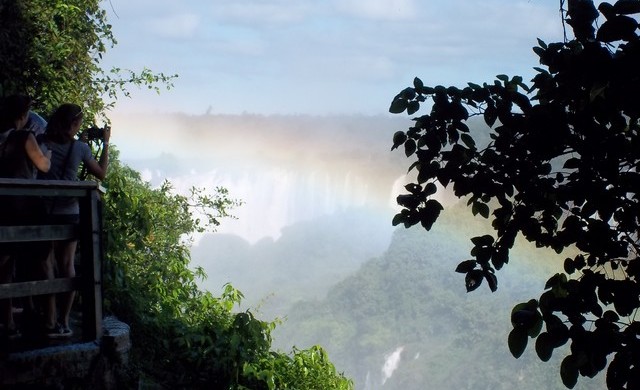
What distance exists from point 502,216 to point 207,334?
20.5 ft

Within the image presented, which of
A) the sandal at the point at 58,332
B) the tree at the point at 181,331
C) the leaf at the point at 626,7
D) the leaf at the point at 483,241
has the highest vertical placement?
the leaf at the point at 626,7

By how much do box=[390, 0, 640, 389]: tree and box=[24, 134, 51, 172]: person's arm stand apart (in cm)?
217

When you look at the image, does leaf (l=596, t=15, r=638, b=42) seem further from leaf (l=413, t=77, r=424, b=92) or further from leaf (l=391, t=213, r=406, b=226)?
leaf (l=391, t=213, r=406, b=226)

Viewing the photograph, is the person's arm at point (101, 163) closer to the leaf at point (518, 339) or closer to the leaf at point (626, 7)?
the leaf at point (518, 339)

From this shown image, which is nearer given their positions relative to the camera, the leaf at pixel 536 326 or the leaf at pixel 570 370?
the leaf at pixel 570 370

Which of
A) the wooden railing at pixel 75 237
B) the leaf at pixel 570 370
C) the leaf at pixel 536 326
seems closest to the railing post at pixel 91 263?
the wooden railing at pixel 75 237

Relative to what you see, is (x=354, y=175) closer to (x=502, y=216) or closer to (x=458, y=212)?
(x=458, y=212)

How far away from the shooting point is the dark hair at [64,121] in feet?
18.3

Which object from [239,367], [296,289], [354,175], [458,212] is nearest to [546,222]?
[239,367]

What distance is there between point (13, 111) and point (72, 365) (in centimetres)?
164

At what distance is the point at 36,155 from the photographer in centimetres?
539

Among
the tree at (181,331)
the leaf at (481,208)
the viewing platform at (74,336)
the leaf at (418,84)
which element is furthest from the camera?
the tree at (181,331)

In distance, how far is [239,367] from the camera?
9.88 meters

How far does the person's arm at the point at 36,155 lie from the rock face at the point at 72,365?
45.4 inches
